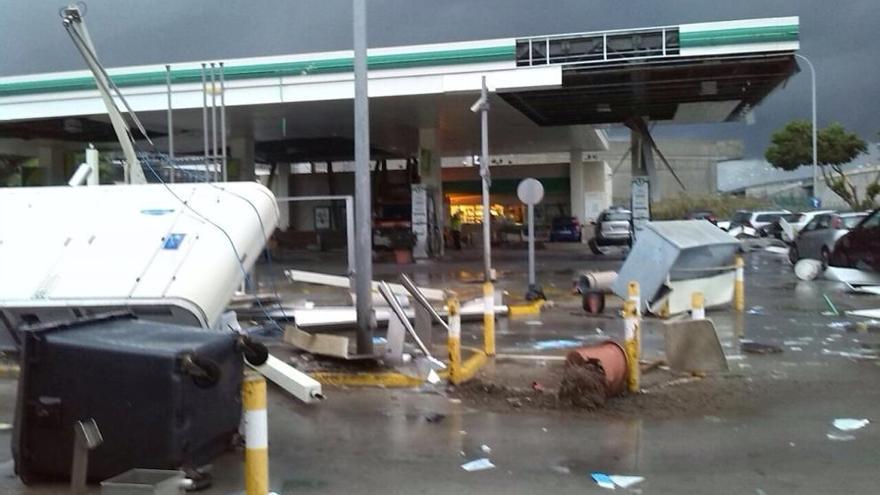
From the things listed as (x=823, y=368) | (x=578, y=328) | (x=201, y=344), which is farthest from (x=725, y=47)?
(x=201, y=344)

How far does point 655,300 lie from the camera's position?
13992mm

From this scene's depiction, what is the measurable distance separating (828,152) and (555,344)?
49.0 m

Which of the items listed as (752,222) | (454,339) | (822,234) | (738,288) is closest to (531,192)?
(738,288)

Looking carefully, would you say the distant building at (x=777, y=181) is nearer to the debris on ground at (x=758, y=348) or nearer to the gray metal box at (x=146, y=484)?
the debris on ground at (x=758, y=348)

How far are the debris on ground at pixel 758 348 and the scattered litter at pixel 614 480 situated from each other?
5.55 m

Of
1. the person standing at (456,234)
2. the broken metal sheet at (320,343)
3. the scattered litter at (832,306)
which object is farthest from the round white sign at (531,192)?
the person standing at (456,234)

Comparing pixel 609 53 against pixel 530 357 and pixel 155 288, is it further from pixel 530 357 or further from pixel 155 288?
pixel 155 288

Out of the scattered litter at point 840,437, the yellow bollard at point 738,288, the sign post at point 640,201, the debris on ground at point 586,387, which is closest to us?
the scattered litter at point 840,437

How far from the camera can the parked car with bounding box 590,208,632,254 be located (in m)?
31.5

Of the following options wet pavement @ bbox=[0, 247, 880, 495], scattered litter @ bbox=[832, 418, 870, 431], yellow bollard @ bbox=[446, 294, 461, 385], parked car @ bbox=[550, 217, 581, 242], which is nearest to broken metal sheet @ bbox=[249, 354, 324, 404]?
wet pavement @ bbox=[0, 247, 880, 495]

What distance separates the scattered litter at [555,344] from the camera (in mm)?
11391

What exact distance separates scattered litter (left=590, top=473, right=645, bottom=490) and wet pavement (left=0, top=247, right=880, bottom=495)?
60mm

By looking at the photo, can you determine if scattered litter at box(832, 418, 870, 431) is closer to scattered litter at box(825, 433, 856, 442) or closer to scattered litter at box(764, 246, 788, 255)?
scattered litter at box(825, 433, 856, 442)

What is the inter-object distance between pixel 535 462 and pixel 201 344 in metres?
2.62
